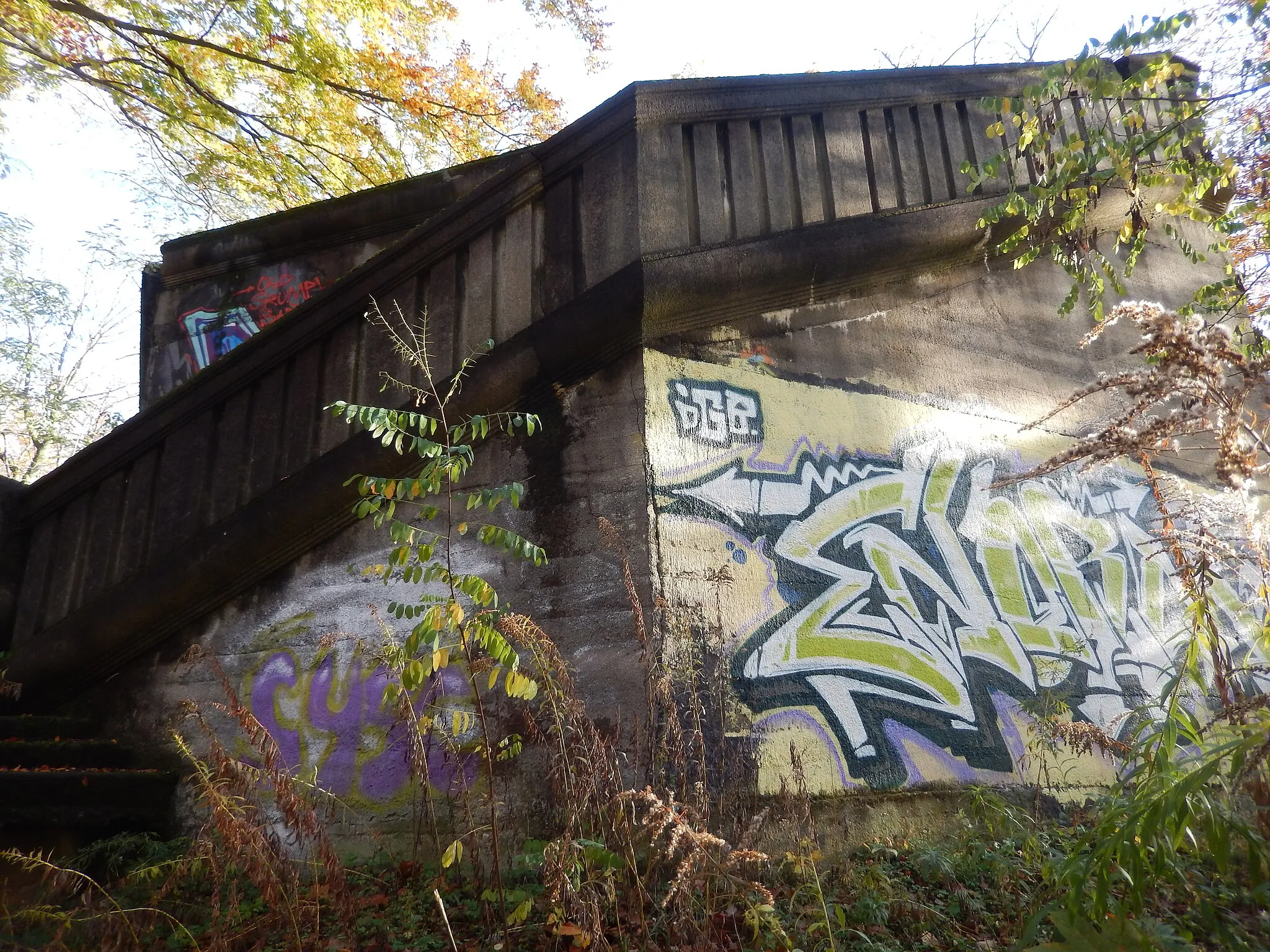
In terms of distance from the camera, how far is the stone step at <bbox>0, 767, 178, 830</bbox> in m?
4.20

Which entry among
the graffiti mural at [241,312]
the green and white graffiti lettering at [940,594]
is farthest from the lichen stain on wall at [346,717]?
the graffiti mural at [241,312]

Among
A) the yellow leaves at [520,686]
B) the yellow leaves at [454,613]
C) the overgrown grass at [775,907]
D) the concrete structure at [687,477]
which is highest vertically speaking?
the concrete structure at [687,477]

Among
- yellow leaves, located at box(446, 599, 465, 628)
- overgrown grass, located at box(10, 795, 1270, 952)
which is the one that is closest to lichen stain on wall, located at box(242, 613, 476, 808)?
overgrown grass, located at box(10, 795, 1270, 952)

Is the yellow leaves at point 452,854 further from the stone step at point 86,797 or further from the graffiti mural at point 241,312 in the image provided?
the graffiti mural at point 241,312

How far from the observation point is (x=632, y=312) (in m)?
4.96

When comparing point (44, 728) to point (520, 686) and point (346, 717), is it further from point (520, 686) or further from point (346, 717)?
point (520, 686)

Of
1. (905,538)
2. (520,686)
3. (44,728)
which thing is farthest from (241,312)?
(520,686)

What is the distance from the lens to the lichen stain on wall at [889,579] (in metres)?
4.63

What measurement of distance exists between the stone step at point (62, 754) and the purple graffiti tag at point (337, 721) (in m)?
1.27

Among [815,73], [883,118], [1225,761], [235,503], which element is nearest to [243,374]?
[235,503]

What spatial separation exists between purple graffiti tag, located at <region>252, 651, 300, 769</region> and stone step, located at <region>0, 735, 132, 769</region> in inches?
35.2

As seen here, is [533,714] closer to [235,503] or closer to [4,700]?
[235,503]

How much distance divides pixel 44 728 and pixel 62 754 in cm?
46

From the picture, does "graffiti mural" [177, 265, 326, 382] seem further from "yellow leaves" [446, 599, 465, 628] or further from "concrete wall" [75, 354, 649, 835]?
"yellow leaves" [446, 599, 465, 628]
